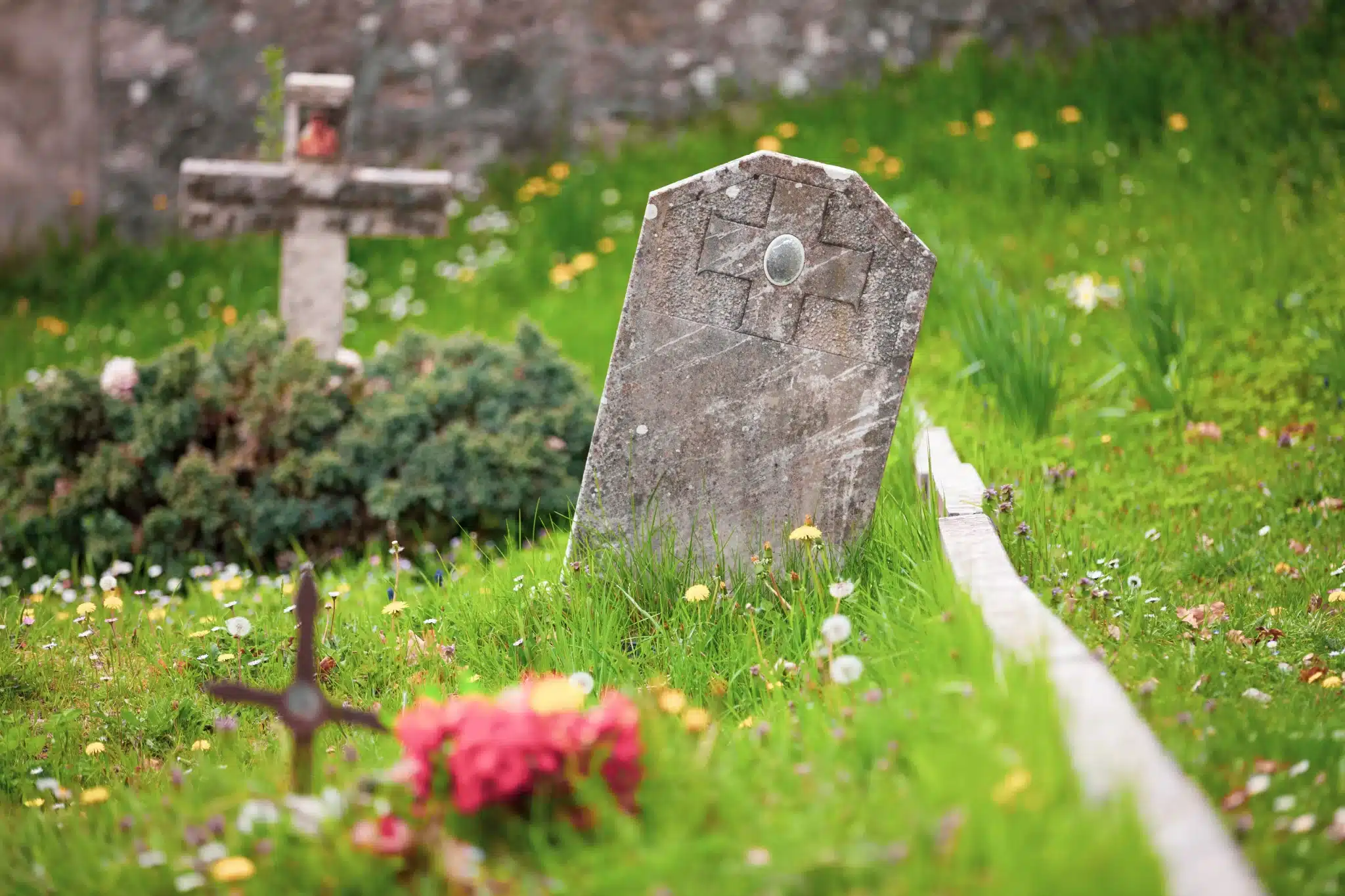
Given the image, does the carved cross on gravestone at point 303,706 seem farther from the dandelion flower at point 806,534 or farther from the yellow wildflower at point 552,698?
Answer: the dandelion flower at point 806,534

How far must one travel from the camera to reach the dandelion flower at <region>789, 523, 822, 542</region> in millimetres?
2930

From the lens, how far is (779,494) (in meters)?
3.10

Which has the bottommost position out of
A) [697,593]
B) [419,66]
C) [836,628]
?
[697,593]

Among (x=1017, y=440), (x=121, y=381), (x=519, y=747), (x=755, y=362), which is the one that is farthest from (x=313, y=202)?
(x=519, y=747)

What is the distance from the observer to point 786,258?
2.99 metres

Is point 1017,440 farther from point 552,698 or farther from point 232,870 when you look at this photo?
point 232,870

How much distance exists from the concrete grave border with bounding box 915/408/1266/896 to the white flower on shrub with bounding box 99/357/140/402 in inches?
125

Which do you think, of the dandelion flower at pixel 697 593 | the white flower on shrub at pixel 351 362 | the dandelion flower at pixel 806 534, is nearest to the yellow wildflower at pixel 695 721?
the dandelion flower at pixel 697 593

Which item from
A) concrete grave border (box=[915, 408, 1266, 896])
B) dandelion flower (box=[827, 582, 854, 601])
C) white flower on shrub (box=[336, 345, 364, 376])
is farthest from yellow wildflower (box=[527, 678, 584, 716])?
white flower on shrub (box=[336, 345, 364, 376])

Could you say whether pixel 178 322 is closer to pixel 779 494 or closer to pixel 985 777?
pixel 779 494

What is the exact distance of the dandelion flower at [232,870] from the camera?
5.36ft

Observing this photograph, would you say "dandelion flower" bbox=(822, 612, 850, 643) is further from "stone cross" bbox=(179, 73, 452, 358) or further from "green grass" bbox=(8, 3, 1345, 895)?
"stone cross" bbox=(179, 73, 452, 358)

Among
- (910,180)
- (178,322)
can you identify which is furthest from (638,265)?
(178,322)

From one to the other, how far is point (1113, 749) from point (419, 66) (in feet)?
23.1
